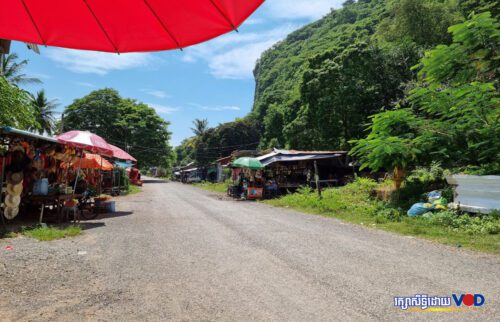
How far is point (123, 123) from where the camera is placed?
149 feet

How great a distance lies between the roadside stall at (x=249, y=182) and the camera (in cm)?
2128

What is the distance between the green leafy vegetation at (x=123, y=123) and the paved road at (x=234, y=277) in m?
39.4

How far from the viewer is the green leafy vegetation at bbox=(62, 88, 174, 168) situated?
44.5m

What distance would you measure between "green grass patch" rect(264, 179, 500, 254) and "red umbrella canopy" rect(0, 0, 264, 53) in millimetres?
7597

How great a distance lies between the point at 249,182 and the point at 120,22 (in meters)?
21.8

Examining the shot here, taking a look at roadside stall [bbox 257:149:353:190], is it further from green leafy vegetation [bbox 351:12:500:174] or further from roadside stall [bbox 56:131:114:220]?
roadside stall [bbox 56:131:114:220]

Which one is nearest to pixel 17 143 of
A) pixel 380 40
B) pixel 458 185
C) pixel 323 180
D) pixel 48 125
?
pixel 458 185

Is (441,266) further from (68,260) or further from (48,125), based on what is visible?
(48,125)

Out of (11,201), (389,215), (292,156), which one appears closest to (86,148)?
(11,201)

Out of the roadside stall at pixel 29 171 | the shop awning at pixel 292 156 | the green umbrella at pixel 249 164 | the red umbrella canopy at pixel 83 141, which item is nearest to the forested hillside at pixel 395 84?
the shop awning at pixel 292 156

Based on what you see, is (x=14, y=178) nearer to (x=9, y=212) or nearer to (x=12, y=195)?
(x=12, y=195)

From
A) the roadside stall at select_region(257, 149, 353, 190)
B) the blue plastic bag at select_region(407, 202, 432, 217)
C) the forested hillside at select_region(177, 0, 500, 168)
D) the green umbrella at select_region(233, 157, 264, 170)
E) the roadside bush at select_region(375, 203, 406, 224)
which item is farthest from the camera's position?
the roadside stall at select_region(257, 149, 353, 190)

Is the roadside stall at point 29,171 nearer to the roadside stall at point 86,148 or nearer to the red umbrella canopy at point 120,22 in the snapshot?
the roadside stall at point 86,148

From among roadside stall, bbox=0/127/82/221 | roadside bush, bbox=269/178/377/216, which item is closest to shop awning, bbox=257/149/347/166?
roadside bush, bbox=269/178/377/216
